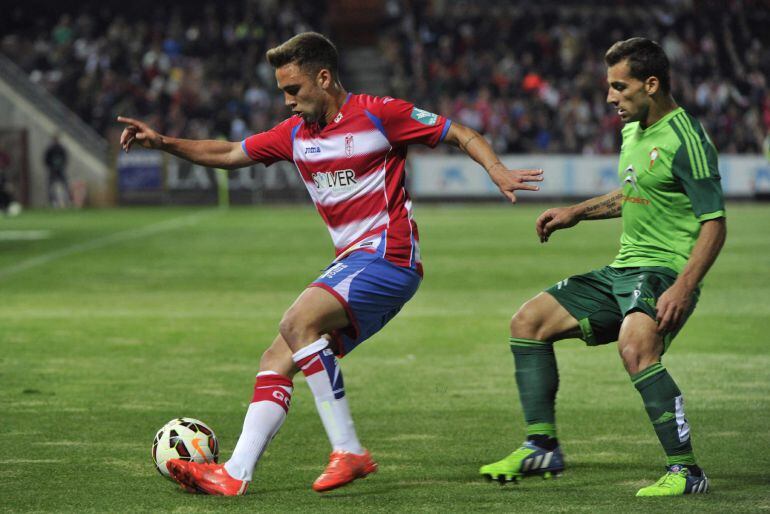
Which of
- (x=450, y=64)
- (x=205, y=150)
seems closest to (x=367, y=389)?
(x=205, y=150)

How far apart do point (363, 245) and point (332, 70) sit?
2.70ft

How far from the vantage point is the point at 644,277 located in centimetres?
575

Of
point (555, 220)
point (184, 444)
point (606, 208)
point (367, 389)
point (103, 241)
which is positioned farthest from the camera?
point (103, 241)

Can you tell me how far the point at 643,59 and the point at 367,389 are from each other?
378 centimetres

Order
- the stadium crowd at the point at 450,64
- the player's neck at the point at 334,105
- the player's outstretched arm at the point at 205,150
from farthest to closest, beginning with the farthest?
1. the stadium crowd at the point at 450,64
2. the player's outstretched arm at the point at 205,150
3. the player's neck at the point at 334,105

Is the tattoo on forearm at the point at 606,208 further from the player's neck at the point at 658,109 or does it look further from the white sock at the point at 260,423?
the white sock at the point at 260,423

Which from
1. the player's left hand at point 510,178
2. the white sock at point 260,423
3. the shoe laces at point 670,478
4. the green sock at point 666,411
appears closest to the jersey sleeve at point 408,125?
the player's left hand at point 510,178

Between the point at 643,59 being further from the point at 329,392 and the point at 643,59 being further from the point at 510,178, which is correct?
the point at 329,392

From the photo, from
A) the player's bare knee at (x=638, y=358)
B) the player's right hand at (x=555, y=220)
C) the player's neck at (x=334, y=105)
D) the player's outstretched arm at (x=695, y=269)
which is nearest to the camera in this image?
the player's outstretched arm at (x=695, y=269)

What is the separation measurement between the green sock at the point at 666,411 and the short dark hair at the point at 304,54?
1978 mm

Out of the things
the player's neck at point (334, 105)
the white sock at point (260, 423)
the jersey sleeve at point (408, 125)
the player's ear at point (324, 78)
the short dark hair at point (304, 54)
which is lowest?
the white sock at point (260, 423)

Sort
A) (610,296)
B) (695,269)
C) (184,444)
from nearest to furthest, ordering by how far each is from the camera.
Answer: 1. (695,269)
2. (610,296)
3. (184,444)

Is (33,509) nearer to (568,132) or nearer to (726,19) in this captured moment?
(568,132)

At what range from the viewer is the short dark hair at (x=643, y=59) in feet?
18.6
